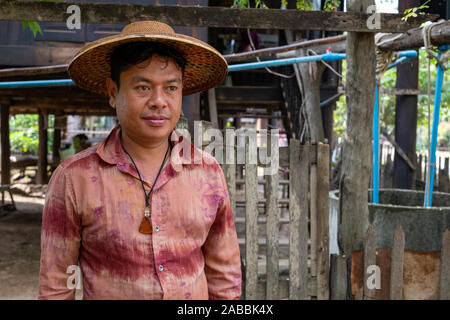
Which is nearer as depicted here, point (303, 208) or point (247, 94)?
point (303, 208)

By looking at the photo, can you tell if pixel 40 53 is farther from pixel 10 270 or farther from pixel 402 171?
pixel 402 171

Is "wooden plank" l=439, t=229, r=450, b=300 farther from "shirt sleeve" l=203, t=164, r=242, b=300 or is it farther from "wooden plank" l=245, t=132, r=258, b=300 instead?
"shirt sleeve" l=203, t=164, r=242, b=300

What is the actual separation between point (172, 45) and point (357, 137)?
7.33ft

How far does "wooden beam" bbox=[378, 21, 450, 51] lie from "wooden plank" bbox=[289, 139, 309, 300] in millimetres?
1275

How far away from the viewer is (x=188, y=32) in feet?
19.2

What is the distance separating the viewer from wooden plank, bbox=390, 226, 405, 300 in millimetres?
3457

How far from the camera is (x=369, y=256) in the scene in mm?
3451

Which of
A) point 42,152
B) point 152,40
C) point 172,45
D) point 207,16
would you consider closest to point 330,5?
point 207,16

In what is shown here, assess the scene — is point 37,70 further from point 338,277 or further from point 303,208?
point 338,277

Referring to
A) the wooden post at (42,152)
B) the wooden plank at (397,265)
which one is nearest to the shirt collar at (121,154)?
the wooden plank at (397,265)

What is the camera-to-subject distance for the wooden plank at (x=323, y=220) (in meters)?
3.62

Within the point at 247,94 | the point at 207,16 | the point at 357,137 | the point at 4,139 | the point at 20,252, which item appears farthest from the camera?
the point at 4,139

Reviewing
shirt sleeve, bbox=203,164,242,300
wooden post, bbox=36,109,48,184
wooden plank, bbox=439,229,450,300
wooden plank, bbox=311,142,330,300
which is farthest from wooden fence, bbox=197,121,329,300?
wooden post, bbox=36,109,48,184

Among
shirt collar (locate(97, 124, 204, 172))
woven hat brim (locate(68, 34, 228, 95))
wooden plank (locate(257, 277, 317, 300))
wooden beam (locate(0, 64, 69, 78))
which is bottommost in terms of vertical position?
wooden plank (locate(257, 277, 317, 300))
